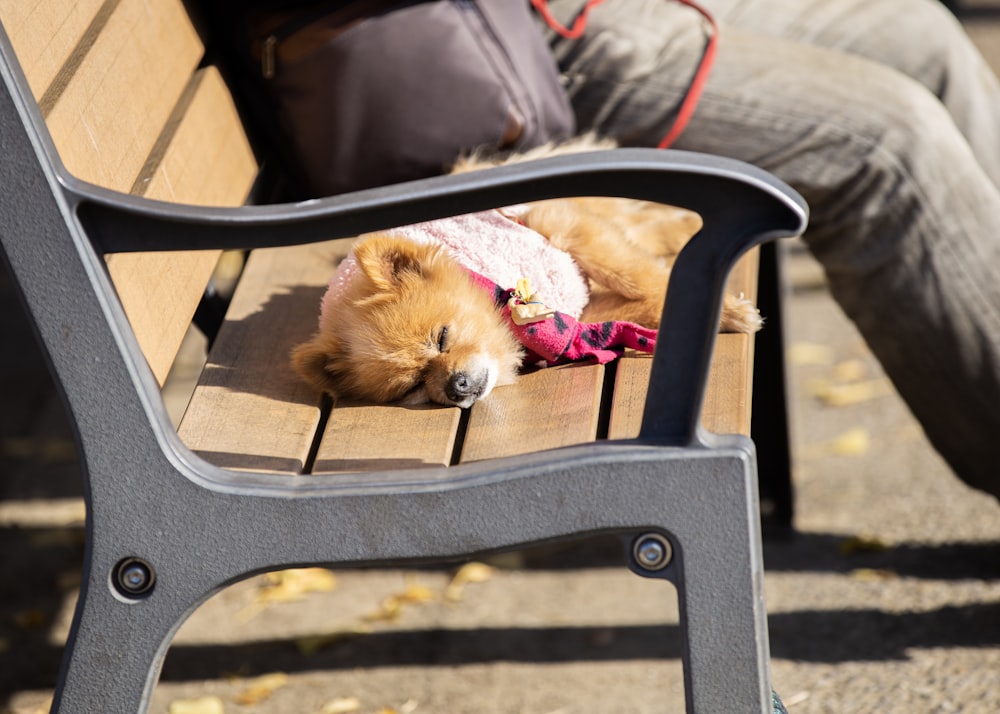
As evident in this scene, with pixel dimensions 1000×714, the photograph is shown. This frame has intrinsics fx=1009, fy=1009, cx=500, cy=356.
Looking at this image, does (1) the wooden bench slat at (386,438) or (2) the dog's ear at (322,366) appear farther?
(2) the dog's ear at (322,366)

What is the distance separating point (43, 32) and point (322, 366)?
679 mm

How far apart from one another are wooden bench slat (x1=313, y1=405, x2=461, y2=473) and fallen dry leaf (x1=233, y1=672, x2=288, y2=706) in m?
1.12

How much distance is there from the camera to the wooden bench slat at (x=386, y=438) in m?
1.53

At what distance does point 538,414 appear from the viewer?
1632 mm

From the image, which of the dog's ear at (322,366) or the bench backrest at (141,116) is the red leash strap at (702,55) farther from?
the dog's ear at (322,366)

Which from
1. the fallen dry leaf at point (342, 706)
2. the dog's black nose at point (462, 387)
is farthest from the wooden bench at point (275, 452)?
the fallen dry leaf at point (342, 706)

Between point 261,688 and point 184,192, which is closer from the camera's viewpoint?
point 184,192

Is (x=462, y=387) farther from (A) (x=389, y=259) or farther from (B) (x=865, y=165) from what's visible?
(B) (x=865, y=165)

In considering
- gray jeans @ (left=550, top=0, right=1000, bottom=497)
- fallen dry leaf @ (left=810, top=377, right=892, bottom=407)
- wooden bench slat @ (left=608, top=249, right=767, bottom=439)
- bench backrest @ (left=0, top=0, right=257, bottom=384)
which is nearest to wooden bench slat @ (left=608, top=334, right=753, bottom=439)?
wooden bench slat @ (left=608, top=249, right=767, bottom=439)

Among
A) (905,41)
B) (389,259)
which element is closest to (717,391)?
(389,259)

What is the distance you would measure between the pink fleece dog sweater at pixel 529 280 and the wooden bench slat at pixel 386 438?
0.22m

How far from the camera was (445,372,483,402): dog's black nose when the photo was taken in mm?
1746

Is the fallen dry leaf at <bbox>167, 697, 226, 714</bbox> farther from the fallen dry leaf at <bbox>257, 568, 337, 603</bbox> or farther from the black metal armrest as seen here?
the black metal armrest

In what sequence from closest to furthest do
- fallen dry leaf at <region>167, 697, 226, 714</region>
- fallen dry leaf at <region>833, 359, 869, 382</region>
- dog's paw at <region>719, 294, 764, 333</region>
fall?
1. dog's paw at <region>719, 294, 764, 333</region>
2. fallen dry leaf at <region>167, 697, 226, 714</region>
3. fallen dry leaf at <region>833, 359, 869, 382</region>
